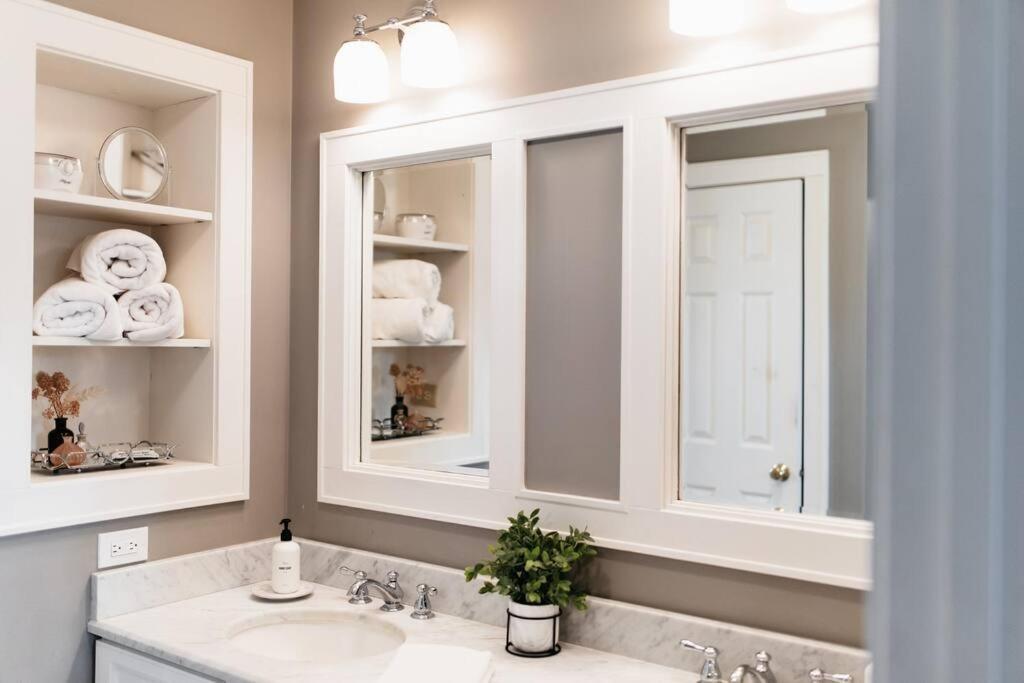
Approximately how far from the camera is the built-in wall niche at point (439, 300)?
6.82ft

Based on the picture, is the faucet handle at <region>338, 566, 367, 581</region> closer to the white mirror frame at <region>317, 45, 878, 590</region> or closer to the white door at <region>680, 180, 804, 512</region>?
the white mirror frame at <region>317, 45, 878, 590</region>

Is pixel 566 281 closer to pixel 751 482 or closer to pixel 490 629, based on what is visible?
pixel 751 482

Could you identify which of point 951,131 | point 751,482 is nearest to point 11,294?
point 751,482

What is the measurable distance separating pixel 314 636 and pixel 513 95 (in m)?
1.34

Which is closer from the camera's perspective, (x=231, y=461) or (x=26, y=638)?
(x=26, y=638)

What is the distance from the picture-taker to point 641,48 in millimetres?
1781

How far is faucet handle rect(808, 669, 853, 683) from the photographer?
4.94 feet

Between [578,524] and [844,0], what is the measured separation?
1109mm

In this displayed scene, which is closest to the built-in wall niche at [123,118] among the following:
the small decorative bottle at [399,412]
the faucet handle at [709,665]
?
the small decorative bottle at [399,412]

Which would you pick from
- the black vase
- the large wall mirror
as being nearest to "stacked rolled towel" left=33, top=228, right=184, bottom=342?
the black vase

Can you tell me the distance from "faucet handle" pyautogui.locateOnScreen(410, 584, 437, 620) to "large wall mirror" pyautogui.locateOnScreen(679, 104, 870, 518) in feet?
2.22

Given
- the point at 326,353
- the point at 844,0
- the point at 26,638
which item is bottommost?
the point at 26,638

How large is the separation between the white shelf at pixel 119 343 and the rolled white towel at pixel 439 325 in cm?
57

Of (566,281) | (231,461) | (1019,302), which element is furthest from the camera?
(231,461)
